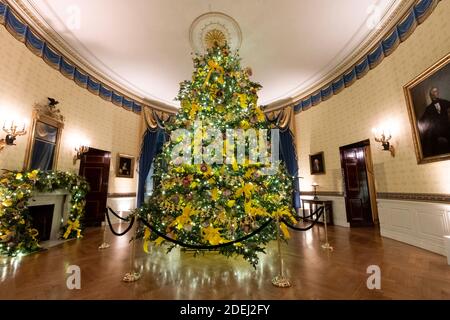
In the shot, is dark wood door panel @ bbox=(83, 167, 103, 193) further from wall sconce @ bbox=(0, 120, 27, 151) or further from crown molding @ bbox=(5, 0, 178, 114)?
crown molding @ bbox=(5, 0, 178, 114)

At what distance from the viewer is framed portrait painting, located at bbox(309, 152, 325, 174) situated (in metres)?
7.81

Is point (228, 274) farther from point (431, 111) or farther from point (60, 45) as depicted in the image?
point (60, 45)

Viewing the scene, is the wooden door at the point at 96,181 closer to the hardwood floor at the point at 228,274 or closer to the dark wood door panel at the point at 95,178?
the dark wood door panel at the point at 95,178

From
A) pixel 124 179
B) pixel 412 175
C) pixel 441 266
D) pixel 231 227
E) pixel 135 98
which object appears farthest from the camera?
pixel 135 98

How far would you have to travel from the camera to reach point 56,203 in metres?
5.47

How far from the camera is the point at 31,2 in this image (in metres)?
4.82

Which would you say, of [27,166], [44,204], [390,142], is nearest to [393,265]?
[390,142]

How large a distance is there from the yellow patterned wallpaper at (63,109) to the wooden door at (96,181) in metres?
0.25

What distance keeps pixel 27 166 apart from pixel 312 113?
30.0 ft

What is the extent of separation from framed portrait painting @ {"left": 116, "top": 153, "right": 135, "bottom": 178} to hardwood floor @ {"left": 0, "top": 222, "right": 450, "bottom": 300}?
3661mm

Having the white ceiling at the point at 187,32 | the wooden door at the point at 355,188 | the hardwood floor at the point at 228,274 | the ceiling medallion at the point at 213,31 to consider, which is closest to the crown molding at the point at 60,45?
the white ceiling at the point at 187,32

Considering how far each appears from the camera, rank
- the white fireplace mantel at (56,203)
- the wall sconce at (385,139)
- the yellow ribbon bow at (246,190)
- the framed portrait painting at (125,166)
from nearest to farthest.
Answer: the yellow ribbon bow at (246,190) → the white fireplace mantel at (56,203) → the wall sconce at (385,139) → the framed portrait painting at (125,166)

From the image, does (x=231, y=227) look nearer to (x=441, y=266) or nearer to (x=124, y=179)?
(x=441, y=266)

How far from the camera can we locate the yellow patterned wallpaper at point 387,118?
4062mm
